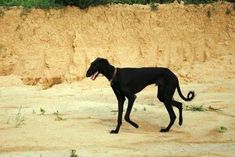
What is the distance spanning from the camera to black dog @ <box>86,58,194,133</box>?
12102 millimetres

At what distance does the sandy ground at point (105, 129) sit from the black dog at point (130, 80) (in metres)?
0.60

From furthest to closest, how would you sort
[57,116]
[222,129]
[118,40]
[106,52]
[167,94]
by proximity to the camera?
[118,40] < [106,52] < [57,116] < [167,94] < [222,129]

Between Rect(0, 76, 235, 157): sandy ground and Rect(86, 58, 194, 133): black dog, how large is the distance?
23.6 inches

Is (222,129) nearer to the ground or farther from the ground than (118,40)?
nearer to the ground

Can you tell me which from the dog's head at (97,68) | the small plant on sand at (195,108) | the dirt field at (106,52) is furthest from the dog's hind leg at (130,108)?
the small plant on sand at (195,108)

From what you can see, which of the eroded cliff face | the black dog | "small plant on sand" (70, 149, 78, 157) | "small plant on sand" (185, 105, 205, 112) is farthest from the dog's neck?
the eroded cliff face

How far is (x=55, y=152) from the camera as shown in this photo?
9992mm

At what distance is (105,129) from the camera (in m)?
12.5

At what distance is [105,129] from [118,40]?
494 inches

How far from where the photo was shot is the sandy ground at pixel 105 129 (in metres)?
10.3

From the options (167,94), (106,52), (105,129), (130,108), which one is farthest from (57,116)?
(106,52)

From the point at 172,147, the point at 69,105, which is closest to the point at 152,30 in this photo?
the point at 69,105

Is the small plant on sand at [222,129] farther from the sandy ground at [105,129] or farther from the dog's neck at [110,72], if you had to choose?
the dog's neck at [110,72]

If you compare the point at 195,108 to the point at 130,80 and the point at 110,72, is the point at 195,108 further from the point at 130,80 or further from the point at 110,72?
the point at 110,72
